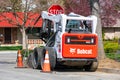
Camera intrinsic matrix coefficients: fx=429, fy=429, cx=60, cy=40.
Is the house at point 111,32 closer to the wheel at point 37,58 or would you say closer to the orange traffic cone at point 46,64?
the wheel at point 37,58

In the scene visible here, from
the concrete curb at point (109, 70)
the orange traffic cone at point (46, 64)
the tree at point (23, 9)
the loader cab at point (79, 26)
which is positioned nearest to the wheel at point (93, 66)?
the concrete curb at point (109, 70)

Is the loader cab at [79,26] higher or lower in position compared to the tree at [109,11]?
lower

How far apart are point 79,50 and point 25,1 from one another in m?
25.2

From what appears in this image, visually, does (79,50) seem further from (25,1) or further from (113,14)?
(113,14)

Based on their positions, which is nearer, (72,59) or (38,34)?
(72,59)

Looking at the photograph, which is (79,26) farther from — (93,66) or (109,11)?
(109,11)

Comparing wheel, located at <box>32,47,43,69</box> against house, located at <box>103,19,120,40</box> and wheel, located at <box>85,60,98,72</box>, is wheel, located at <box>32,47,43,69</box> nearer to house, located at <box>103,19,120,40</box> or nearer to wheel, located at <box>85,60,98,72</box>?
wheel, located at <box>85,60,98,72</box>

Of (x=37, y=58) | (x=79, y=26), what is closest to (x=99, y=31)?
(x=79, y=26)

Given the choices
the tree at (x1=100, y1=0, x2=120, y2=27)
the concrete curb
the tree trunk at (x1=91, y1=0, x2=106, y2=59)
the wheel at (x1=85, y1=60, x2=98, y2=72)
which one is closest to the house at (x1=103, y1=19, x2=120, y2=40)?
the tree at (x1=100, y1=0, x2=120, y2=27)

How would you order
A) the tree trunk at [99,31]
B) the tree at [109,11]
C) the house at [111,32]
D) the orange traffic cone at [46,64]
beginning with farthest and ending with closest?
the house at [111,32] → the tree at [109,11] → the tree trunk at [99,31] → the orange traffic cone at [46,64]

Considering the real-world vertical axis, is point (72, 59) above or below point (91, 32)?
below

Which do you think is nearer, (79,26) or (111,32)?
(79,26)

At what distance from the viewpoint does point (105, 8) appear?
4606cm

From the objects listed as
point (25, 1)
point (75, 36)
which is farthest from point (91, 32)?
point (25, 1)
